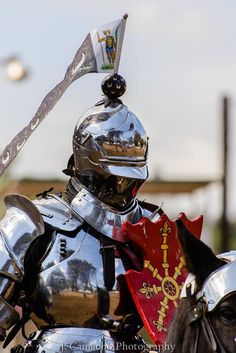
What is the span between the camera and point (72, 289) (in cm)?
756

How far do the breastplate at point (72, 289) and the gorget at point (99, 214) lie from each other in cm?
18

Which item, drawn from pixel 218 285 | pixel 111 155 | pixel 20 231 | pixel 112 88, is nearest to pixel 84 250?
pixel 20 231

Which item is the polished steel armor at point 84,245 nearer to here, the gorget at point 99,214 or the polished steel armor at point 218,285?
the gorget at point 99,214

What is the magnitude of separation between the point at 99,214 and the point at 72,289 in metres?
0.49

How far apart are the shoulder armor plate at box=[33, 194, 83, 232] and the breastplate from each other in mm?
108

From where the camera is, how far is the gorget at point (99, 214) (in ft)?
25.4

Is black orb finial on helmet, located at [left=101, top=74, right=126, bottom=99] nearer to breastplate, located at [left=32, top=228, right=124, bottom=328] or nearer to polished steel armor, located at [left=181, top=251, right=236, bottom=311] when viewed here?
breastplate, located at [left=32, top=228, right=124, bottom=328]

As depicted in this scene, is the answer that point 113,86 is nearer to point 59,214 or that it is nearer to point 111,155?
point 111,155

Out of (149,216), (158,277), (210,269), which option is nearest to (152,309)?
(158,277)

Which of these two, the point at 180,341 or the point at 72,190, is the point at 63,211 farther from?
the point at 180,341

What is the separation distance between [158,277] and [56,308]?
0.60 metres

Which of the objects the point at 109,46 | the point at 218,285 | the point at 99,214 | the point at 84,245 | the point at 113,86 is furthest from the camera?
the point at 109,46

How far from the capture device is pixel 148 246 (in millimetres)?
7680

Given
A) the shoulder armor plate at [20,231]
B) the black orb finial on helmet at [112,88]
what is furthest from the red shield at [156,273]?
the black orb finial on helmet at [112,88]
